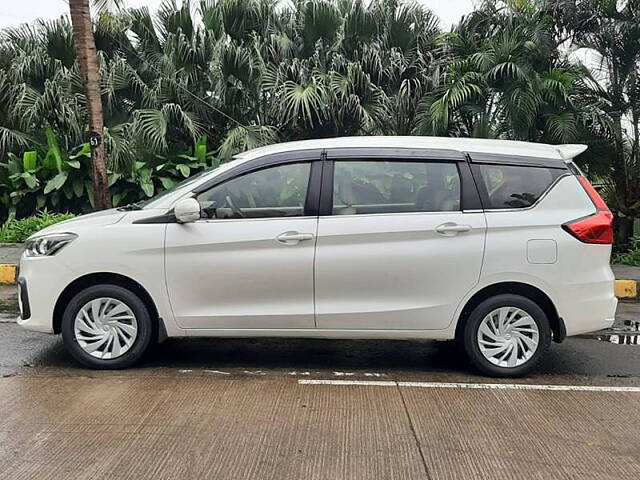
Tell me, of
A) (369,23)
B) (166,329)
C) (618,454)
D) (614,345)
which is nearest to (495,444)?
(618,454)

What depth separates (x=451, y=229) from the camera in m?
5.13

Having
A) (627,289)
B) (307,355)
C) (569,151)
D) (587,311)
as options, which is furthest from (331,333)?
(627,289)

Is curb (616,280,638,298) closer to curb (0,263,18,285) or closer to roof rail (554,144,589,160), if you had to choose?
roof rail (554,144,589,160)

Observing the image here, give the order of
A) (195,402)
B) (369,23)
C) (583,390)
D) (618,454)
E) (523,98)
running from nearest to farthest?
(618,454)
(195,402)
(583,390)
(523,98)
(369,23)

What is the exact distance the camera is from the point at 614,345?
→ 21.1 feet

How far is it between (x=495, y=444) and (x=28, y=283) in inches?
137

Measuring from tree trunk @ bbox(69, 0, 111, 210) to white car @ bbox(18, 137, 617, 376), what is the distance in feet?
14.5

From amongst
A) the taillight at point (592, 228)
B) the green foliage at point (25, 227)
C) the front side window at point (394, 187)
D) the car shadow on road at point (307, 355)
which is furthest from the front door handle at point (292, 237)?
the green foliage at point (25, 227)

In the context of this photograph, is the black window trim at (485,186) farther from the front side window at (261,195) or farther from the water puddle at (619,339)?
the water puddle at (619,339)

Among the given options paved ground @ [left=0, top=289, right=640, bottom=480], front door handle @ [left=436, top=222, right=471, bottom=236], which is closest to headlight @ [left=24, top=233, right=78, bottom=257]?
paved ground @ [left=0, top=289, right=640, bottom=480]

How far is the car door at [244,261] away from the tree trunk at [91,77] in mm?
4806

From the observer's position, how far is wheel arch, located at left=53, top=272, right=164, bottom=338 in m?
5.24

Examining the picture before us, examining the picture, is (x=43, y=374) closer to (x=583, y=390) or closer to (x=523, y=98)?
(x=583, y=390)

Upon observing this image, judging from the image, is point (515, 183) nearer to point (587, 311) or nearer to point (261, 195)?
point (587, 311)
